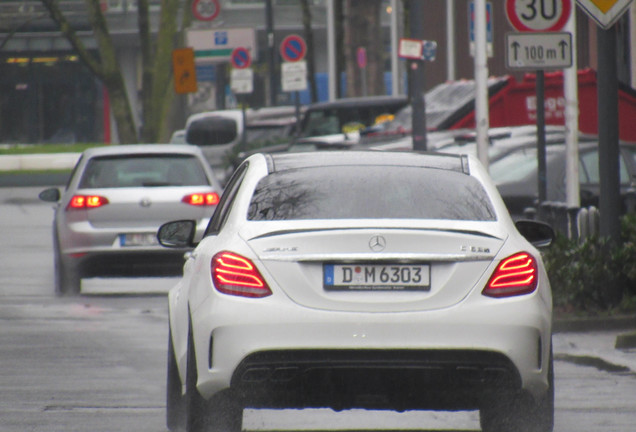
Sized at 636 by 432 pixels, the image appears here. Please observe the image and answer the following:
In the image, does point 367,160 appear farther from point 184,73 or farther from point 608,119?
point 184,73

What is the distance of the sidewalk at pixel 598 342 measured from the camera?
Answer: 10.8 metres

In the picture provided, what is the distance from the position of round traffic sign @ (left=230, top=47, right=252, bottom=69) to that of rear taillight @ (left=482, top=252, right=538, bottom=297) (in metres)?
31.8

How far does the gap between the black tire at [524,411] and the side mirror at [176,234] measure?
210cm

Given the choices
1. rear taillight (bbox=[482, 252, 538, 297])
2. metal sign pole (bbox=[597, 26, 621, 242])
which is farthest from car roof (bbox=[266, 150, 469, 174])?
metal sign pole (bbox=[597, 26, 621, 242])

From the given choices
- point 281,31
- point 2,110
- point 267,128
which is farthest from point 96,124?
point 267,128

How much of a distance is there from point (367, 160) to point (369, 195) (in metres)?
0.47

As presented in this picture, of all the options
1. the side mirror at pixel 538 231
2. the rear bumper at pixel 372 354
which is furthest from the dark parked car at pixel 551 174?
the rear bumper at pixel 372 354

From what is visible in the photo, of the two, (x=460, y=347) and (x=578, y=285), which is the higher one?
(x=460, y=347)

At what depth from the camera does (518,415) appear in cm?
693

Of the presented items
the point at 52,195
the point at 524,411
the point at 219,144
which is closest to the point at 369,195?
the point at 524,411

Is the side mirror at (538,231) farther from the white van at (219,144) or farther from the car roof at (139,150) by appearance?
the white van at (219,144)

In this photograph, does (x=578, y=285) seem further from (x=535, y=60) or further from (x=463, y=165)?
(x=463, y=165)

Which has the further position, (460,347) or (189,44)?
(189,44)

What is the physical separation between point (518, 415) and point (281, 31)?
6349 centimetres
